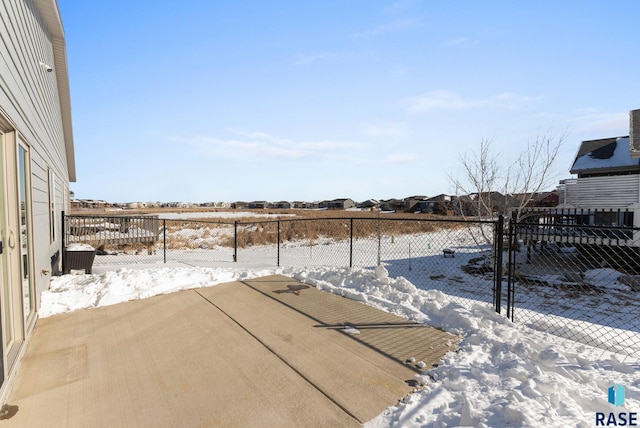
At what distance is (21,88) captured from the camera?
3885mm

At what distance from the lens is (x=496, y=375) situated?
102 inches

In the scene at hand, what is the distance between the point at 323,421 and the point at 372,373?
706 millimetres

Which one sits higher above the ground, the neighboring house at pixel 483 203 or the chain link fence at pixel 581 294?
the neighboring house at pixel 483 203

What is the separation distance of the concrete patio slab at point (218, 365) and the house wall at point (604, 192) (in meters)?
13.7

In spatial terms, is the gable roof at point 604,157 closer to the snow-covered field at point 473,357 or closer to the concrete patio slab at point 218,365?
the snow-covered field at point 473,357

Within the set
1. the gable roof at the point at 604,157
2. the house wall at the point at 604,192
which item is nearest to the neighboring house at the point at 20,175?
the house wall at the point at 604,192

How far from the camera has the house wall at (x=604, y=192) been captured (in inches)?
483

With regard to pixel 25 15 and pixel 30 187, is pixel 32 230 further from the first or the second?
pixel 25 15

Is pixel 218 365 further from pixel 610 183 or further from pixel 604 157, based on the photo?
pixel 604 157

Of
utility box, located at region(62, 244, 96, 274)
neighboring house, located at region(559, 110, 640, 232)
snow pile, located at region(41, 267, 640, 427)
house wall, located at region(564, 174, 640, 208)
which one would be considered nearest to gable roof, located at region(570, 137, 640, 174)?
neighboring house, located at region(559, 110, 640, 232)

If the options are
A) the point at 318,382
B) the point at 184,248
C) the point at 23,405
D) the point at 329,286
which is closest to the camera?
the point at 23,405

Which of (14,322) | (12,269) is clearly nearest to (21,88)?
(12,269)

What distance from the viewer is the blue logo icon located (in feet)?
7.20

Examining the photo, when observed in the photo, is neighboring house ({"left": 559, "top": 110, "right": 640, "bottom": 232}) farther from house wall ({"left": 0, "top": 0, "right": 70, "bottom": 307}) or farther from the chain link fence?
house wall ({"left": 0, "top": 0, "right": 70, "bottom": 307})
